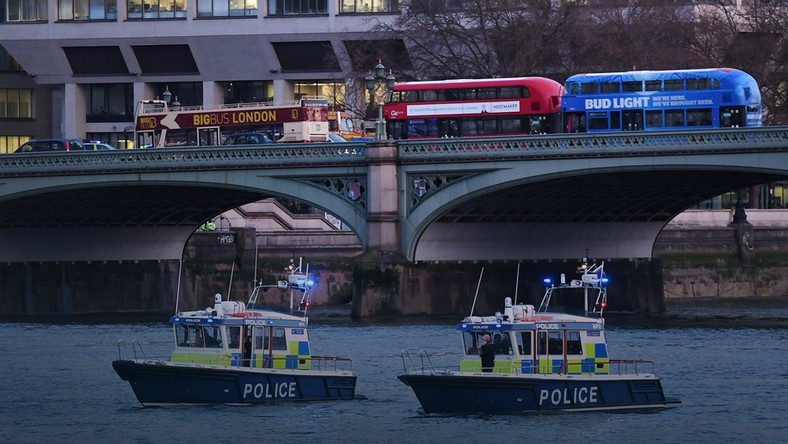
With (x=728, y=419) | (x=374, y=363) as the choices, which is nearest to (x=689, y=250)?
(x=374, y=363)

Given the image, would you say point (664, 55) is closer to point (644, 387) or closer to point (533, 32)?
point (533, 32)

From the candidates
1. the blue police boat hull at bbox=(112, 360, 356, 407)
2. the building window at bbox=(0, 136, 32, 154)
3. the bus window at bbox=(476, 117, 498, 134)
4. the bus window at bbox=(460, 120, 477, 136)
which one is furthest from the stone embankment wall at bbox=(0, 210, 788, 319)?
the building window at bbox=(0, 136, 32, 154)

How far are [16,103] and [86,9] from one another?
911cm

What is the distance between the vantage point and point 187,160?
3381 inches

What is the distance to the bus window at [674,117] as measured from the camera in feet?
269

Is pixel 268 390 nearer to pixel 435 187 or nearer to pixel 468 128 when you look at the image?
pixel 435 187

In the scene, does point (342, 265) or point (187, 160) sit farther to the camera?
point (342, 265)

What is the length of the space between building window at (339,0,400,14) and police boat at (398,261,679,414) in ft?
255

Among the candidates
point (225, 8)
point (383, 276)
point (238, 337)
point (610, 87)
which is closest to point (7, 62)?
point (225, 8)

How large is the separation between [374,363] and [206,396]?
14.8 meters

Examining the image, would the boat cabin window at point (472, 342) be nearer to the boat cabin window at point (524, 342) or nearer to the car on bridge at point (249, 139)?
the boat cabin window at point (524, 342)

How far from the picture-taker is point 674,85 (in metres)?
82.2

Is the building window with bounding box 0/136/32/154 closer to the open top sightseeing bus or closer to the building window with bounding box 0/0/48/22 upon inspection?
the building window with bounding box 0/0/48/22

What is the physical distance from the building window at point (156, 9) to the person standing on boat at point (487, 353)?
82.6 meters
